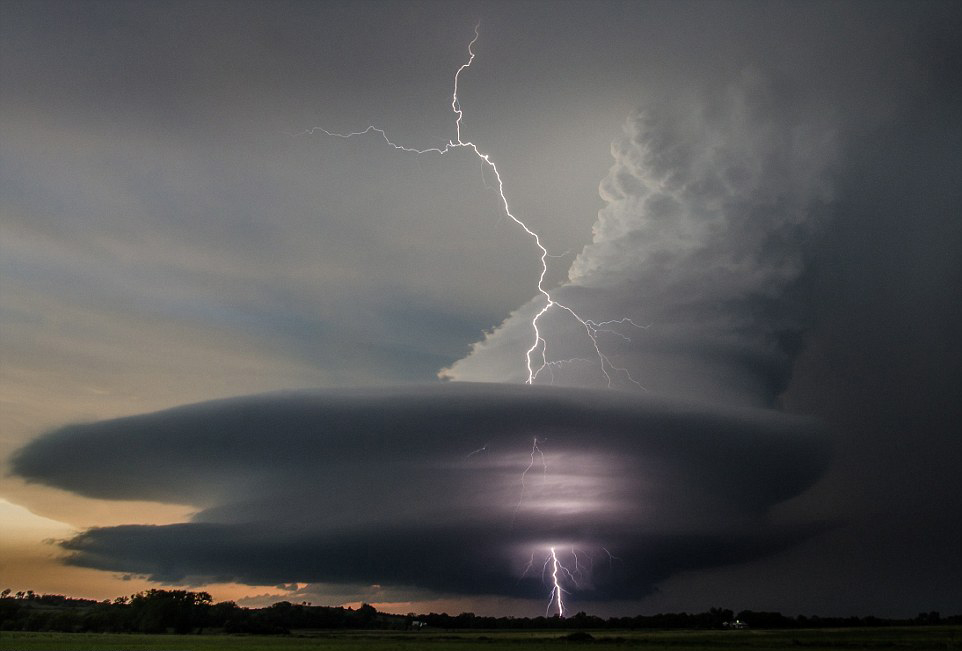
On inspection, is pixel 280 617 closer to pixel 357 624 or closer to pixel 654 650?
pixel 357 624

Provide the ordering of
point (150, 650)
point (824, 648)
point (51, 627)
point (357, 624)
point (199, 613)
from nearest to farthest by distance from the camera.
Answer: point (150, 650)
point (824, 648)
point (51, 627)
point (199, 613)
point (357, 624)

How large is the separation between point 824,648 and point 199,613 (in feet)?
363

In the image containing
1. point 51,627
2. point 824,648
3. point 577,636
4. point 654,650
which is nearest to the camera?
point 654,650

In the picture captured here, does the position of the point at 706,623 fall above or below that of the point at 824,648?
above

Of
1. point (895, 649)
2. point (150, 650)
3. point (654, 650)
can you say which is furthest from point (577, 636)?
point (150, 650)

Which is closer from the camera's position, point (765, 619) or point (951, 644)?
point (951, 644)

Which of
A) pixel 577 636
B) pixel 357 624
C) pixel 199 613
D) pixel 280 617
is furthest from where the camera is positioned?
pixel 357 624

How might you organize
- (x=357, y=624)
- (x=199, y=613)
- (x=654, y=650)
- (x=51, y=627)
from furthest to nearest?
(x=357, y=624) < (x=199, y=613) < (x=51, y=627) < (x=654, y=650)

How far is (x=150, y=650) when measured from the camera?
6850 centimetres

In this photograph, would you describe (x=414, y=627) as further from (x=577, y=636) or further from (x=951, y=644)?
(x=951, y=644)

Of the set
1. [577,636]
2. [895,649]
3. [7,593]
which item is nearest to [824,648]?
[895,649]

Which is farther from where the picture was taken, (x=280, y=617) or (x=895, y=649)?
(x=280, y=617)

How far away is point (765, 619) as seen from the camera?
17312 cm

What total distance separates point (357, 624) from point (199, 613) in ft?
162
